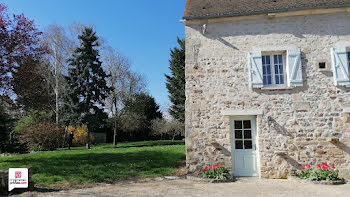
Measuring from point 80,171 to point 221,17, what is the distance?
6353 mm

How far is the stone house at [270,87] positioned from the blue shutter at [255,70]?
3 centimetres

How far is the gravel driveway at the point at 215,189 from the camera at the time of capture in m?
4.87

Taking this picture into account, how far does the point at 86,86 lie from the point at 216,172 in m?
13.7

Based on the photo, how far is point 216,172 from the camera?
6.30 m

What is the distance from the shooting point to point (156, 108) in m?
25.9

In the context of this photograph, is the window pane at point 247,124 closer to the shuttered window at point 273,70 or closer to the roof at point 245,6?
the shuttered window at point 273,70

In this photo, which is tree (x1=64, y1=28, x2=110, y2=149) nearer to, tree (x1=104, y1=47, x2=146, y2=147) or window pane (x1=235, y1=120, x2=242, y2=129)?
tree (x1=104, y1=47, x2=146, y2=147)

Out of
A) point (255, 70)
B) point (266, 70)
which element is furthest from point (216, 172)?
point (266, 70)

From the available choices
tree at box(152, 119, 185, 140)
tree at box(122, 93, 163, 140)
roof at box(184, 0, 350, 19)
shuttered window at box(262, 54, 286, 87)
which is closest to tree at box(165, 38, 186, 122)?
tree at box(152, 119, 185, 140)

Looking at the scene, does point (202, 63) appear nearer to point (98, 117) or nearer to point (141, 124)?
point (98, 117)

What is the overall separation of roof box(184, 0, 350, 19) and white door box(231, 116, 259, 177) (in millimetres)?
3253

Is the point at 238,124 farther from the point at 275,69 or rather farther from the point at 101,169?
the point at 101,169

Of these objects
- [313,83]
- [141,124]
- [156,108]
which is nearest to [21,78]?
[313,83]

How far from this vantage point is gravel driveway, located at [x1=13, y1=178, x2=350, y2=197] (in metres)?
4.87
